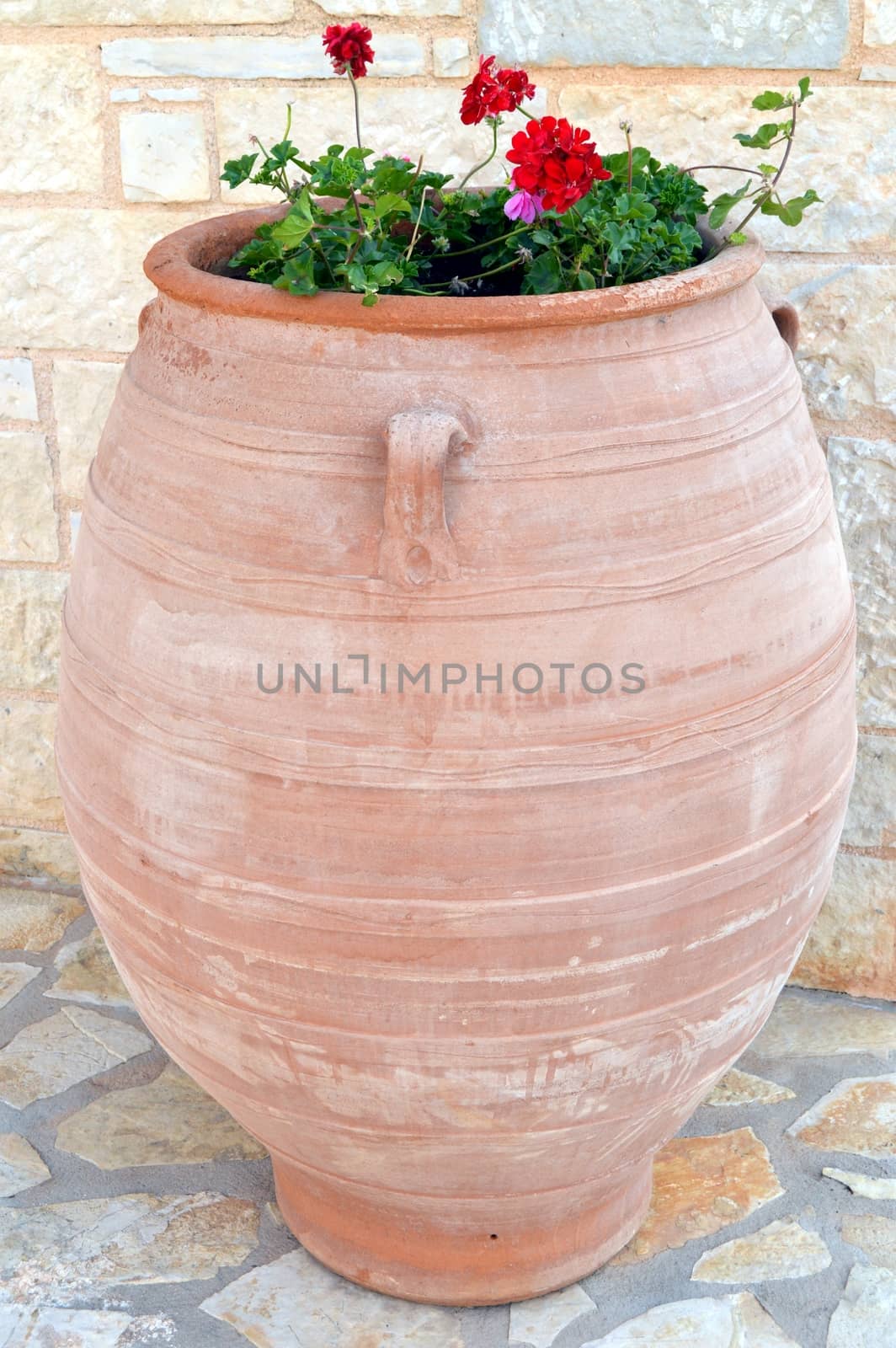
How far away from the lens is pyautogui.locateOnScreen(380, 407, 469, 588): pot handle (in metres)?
1.29

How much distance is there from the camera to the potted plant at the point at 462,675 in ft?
4.40

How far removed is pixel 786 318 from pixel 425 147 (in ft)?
2.23

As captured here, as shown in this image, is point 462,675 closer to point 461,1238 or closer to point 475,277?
point 475,277

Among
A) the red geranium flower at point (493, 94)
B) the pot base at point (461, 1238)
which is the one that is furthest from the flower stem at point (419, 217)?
the pot base at point (461, 1238)

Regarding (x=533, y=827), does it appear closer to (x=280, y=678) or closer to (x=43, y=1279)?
(x=280, y=678)

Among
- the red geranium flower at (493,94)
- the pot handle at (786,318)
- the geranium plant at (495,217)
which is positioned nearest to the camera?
the geranium plant at (495,217)

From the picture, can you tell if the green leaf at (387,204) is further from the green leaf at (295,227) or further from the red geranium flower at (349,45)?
the red geranium flower at (349,45)

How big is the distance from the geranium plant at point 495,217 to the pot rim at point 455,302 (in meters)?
0.02

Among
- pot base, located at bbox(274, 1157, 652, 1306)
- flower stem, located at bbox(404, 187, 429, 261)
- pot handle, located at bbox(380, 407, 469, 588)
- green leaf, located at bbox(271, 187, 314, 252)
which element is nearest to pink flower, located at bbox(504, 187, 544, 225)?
flower stem, located at bbox(404, 187, 429, 261)

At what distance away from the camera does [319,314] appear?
4.54ft

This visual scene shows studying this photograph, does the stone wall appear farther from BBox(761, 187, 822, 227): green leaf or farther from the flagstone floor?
BBox(761, 187, 822, 227): green leaf

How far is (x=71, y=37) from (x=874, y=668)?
1.56m

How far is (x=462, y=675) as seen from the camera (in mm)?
1329

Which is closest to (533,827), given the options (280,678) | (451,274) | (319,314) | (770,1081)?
(280,678)
